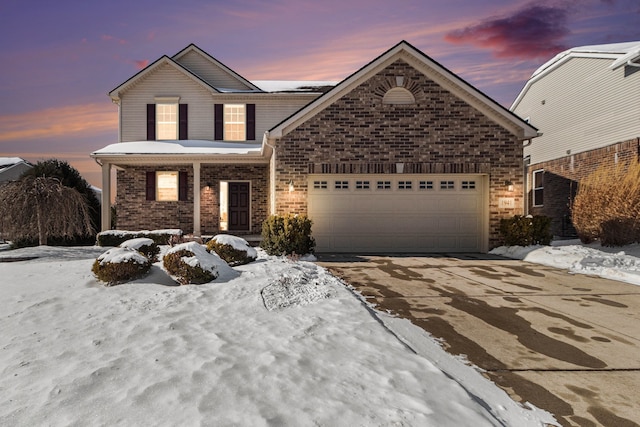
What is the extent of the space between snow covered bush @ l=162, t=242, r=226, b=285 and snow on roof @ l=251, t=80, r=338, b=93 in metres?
11.3

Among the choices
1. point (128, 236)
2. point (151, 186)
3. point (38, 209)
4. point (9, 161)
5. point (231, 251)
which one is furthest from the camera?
point (9, 161)

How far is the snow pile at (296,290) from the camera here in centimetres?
477

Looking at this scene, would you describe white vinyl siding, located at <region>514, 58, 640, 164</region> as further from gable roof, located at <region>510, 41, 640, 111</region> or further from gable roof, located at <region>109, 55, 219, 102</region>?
gable roof, located at <region>109, 55, 219, 102</region>

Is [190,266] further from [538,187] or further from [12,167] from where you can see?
[12,167]

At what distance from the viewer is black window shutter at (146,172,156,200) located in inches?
573

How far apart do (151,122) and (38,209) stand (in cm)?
598

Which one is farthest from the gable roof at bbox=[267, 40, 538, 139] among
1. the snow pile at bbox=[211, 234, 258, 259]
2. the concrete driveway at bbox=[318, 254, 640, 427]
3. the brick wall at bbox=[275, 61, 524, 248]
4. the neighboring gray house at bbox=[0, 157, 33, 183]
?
the neighboring gray house at bbox=[0, 157, 33, 183]

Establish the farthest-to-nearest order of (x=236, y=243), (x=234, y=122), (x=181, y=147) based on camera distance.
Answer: (x=234, y=122)
(x=181, y=147)
(x=236, y=243)

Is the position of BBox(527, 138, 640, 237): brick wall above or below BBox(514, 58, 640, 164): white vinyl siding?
below

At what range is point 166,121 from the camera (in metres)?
15.0

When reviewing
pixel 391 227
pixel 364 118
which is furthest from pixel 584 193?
pixel 364 118

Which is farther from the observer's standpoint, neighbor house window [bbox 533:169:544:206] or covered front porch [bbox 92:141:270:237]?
neighbor house window [bbox 533:169:544:206]

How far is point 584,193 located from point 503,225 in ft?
10.2

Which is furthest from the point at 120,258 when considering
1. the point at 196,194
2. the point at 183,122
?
the point at 183,122
